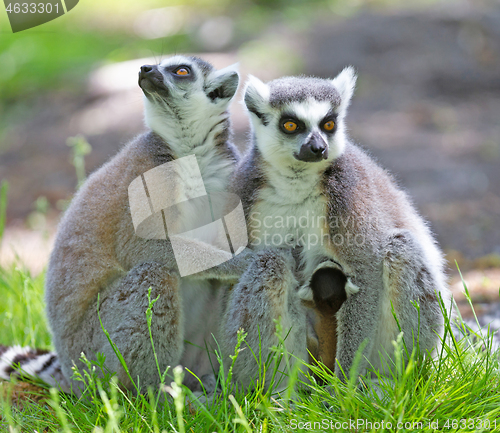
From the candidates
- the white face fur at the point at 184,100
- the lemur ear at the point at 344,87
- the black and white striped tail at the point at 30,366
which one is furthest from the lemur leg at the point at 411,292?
the black and white striped tail at the point at 30,366

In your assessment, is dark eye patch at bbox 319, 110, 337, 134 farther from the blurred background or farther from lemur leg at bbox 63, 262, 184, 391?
the blurred background

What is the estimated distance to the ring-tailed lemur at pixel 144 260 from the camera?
337 centimetres

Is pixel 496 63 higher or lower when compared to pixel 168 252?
lower

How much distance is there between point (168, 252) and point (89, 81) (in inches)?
430

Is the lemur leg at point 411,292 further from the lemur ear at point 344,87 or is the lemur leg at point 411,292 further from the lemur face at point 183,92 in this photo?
the lemur face at point 183,92

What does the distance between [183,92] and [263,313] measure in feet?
5.95

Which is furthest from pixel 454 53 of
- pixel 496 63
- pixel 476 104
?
pixel 476 104

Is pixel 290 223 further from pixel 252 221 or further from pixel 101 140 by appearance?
pixel 101 140

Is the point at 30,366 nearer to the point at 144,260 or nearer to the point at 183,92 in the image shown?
the point at 144,260

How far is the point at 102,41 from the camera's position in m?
16.8

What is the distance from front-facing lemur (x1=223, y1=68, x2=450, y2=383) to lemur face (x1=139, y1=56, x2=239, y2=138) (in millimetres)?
405

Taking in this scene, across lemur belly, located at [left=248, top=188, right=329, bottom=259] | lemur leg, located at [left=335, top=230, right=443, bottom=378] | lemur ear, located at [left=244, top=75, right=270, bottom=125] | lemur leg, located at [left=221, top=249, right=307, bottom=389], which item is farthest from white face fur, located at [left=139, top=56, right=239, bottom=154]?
lemur leg, located at [left=335, top=230, right=443, bottom=378]

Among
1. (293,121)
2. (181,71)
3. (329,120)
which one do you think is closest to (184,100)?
(181,71)

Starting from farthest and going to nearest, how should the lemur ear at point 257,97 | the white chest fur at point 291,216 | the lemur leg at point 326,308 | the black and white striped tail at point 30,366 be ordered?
the black and white striped tail at point 30,366
the lemur ear at point 257,97
the white chest fur at point 291,216
the lemur leg at point 326,308
